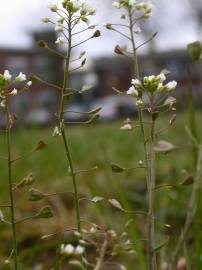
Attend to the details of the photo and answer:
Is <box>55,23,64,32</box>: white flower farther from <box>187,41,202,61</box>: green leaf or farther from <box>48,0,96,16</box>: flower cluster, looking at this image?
<box>187,41,202,61</box>: green leaf

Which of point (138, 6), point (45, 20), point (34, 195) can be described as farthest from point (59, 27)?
point (34, 195)

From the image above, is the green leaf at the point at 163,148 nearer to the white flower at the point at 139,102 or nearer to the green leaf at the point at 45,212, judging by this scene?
the white flower at the point at 139,102

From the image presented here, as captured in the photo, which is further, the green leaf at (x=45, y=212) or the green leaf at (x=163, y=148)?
the green leaf at (x=45, y=212)

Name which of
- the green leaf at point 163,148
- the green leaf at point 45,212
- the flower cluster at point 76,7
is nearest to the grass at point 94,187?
the green leaf at point 163,148

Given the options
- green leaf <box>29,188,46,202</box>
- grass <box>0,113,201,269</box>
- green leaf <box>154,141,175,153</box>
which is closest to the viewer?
green leaf <box>154,141,175,153</box>

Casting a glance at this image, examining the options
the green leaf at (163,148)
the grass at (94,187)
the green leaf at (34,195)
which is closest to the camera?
the green leaf at (163,148)

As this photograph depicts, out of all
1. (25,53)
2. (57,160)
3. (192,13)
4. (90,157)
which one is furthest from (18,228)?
(25,53)

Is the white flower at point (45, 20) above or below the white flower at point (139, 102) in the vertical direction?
above

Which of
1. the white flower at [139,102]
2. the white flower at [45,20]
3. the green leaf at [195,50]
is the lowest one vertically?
the white flower at [139,102]

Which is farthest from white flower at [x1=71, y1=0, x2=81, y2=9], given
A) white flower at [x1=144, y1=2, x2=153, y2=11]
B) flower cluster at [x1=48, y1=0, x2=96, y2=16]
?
white flower at [x1=144, y1=2, x2=153, y2=11]

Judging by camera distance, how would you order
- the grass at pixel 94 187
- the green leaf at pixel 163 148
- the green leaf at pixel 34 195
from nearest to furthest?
A: 1. the green leaf at pixel 163 148
2. the green leaf at pixel 34 195
3. the grass at pixel 94 187

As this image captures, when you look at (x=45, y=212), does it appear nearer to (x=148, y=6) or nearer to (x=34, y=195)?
(x=34, y=195)
